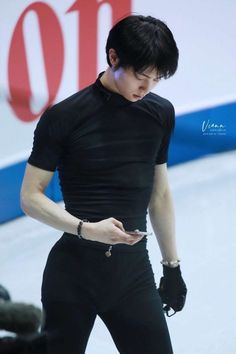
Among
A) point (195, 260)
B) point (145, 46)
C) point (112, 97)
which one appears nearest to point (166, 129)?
point (112, 97)

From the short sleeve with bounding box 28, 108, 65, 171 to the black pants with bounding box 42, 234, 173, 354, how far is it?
235 mm

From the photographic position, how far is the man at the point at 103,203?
197 centimetres

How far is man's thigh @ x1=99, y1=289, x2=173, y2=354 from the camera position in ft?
6.73

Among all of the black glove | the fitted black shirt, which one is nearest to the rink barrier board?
the black glove

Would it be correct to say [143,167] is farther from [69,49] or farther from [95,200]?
[69,49]

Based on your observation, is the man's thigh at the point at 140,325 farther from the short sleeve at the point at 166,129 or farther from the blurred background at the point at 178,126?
the blurred background at the point at 178,126

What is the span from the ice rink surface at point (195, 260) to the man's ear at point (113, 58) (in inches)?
64.8

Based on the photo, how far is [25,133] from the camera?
4625 millimetres

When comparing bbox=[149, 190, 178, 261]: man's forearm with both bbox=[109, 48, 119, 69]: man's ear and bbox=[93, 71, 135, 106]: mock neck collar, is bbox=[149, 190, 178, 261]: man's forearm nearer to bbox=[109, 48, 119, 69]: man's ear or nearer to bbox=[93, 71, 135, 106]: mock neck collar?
bbox=[93, 71, 135, 106]: mock neck collar

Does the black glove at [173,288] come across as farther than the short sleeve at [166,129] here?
Yes

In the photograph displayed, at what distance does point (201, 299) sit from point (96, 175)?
6.10 feet

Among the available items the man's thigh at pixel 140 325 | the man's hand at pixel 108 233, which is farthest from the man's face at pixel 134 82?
the man's thigh at pixel 140 325

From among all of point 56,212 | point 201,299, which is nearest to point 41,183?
point 56,212

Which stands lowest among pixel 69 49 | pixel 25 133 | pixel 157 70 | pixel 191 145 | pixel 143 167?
pixel 191 145
